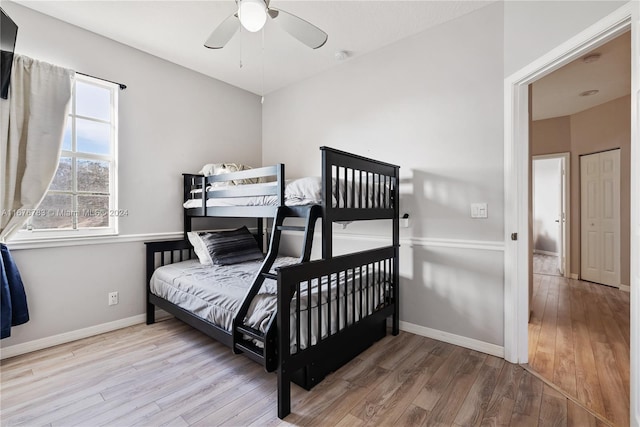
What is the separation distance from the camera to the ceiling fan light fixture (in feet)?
4.96

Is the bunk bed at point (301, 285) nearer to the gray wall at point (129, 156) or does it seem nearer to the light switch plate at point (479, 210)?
the gray wall at point (129, 156)

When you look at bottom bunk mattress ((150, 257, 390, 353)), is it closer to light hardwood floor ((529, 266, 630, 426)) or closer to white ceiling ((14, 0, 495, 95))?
light hardwood floor ((529, 266, 630, 426))

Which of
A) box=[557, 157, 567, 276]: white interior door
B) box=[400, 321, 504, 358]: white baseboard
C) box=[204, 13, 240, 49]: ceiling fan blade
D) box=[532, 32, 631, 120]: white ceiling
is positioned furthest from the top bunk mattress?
box=[557, 157, 567, 276]: white interior door

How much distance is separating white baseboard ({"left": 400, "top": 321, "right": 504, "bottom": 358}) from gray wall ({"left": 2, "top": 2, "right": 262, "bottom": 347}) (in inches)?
99.7

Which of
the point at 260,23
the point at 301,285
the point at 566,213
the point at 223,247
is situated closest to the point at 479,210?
the point at 301,285

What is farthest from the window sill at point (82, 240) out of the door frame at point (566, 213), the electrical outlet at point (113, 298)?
the door frame at point (566, 213)

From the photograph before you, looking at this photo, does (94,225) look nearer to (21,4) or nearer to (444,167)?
(21,4)

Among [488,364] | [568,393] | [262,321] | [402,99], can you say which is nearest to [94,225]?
[262,321]

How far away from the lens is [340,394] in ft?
5.88

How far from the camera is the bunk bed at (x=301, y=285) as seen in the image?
68.1 inches

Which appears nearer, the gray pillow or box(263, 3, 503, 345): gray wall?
box(263, 3, 503, 345): gray wall

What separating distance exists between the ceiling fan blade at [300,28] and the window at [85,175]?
191cm

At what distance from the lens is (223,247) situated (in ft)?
9.86

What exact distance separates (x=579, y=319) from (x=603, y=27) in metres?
2.70
